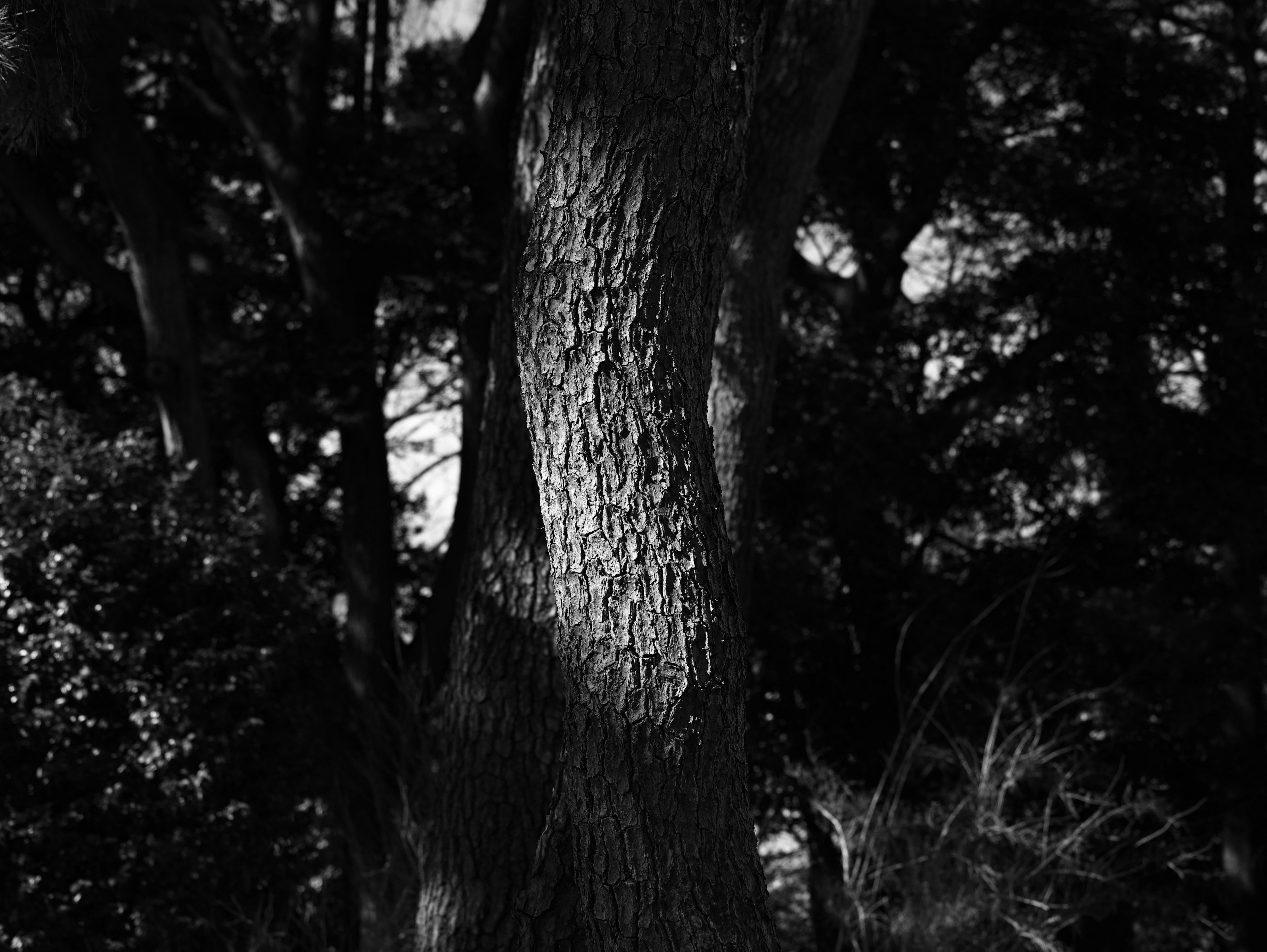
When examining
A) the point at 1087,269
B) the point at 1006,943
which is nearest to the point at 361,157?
the point at 1087,269

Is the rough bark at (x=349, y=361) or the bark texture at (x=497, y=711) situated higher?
the rough bark at (x=349, y=361)

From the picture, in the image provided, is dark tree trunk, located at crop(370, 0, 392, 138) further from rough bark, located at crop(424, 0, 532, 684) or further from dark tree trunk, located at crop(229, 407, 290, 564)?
dark tree trunk, located at crop(229, 407, 290, 564)

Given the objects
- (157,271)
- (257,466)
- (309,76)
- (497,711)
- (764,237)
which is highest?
(309,76)

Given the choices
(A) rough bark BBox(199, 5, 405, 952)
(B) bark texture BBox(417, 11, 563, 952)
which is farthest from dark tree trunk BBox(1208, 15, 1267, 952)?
(B) bark texture BBox(417, 11, 563, 952)

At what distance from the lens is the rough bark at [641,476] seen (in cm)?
286

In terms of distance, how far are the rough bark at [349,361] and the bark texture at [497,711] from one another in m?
4.22

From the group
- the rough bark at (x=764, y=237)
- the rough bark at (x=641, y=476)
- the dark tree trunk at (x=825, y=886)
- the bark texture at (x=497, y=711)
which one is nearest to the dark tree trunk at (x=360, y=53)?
the rough bark at (x=764, y=237)

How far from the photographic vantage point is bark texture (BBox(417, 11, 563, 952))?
15.2 feet

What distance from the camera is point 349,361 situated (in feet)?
33.6

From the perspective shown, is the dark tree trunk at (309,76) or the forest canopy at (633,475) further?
the dark tree trunk at (309,76)

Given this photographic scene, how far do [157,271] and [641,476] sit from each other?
22.5 ft

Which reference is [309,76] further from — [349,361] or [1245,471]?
[1245,471]

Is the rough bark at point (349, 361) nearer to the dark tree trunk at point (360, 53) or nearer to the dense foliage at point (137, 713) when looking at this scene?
the dark tree trunk at point (360, 53)

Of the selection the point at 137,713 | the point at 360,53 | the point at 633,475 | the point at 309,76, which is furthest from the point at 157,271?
the point at 633,475
